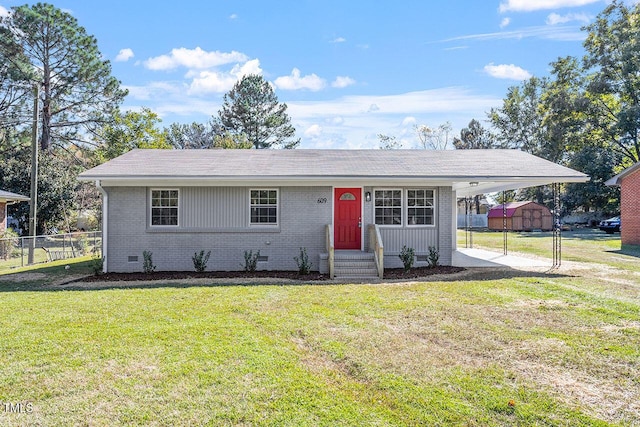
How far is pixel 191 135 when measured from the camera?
1828 inches

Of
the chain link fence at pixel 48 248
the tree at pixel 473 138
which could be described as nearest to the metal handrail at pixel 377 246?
the chain link fence at pixel 48 248

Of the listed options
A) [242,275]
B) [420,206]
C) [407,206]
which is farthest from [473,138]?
[242,275]

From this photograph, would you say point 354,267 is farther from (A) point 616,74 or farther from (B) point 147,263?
(A) point 616,74

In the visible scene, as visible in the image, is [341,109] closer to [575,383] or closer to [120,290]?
[120,290]

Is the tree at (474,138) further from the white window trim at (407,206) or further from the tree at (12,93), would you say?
the tree at (12,93)

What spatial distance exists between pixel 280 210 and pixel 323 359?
7.57m

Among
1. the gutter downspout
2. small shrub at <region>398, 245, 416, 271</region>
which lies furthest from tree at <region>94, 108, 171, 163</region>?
small shrub at <region>398, 245, 416, 271</region>

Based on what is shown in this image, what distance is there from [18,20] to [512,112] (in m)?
45.5

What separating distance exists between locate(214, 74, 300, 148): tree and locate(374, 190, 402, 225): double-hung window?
2875cm

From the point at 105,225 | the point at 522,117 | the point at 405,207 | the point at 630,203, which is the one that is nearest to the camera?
the point at 105,225

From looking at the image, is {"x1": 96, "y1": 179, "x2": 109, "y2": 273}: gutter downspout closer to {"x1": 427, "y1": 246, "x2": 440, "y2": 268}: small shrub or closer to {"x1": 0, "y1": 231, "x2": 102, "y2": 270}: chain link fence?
{"x1": 0, "y1": 231, "x2": 102, "y2": 270}: chain link fence

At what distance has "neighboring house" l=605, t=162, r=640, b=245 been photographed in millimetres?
19438

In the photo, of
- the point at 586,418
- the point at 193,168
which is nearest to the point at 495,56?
the point at 193,168

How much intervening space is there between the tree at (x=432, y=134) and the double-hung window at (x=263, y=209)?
133ft
